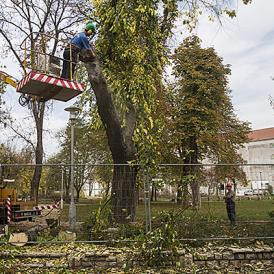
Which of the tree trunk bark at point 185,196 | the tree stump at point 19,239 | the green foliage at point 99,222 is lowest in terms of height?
the tree stump at point 19,239

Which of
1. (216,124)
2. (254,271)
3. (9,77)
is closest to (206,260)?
(254,271)

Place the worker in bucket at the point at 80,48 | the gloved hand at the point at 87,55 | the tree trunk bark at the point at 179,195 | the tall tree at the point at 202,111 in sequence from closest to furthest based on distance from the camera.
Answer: the tree trunk bark at the point at 179,195, the worker in bucket at the point at 80,48, the gloved hand at the point at 87,55, the tall tree at the point at 202,111

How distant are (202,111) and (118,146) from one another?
1840 centimetres

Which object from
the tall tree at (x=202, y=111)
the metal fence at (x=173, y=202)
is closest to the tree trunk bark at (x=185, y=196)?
the metal fence at (x=173, y=202)

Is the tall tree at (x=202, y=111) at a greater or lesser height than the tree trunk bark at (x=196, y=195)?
greater

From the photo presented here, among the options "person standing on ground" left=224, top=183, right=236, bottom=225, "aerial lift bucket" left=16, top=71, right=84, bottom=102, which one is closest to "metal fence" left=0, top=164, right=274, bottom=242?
"person standing on ground" left=224, top=183, right=236, bottom=225

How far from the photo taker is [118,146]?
9.84 meters

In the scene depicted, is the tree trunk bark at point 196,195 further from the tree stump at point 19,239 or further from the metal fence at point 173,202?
the tree stump at point 19,239

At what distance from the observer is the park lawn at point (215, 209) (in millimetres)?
7892

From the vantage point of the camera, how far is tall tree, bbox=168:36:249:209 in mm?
27141

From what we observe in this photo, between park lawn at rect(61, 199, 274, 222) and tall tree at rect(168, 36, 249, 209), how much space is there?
17.0m

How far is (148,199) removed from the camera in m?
7.85

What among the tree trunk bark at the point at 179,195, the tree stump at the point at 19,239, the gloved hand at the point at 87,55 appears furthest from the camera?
the gloved hand at the point at 87,55

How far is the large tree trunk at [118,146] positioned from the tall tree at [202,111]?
1598cm
